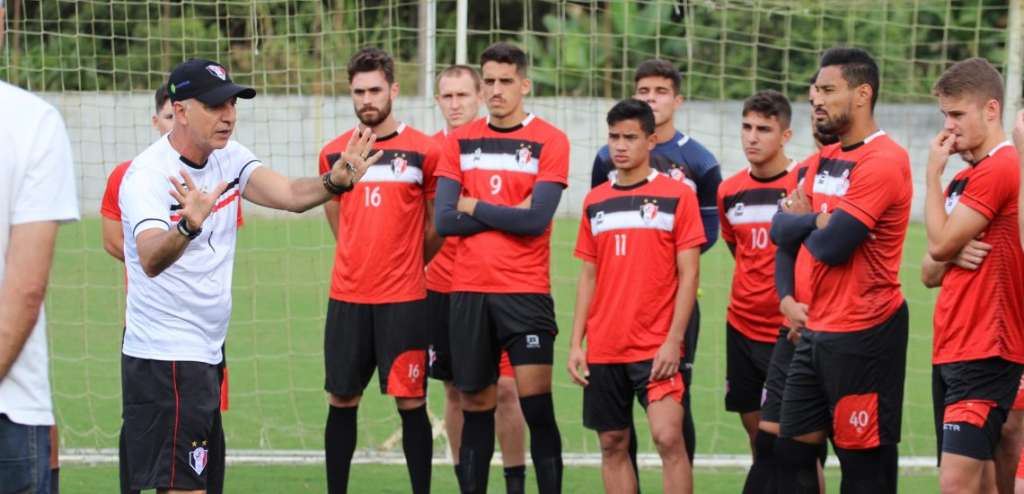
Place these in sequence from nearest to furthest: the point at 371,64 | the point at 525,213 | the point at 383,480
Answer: the point at 525,213, the point at 371,64, the point at 383,480

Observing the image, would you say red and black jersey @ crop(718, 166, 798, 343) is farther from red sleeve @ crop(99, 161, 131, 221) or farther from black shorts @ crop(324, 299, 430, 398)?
red sleeve @ crop(99, 161, 131, 221)

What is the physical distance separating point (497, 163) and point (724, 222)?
115 centimetres

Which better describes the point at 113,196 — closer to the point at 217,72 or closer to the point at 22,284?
the point at 217,72

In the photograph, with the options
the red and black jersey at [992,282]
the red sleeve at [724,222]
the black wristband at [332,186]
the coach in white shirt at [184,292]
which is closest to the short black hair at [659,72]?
the red sleeve at [724,222]

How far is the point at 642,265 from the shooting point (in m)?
5.88

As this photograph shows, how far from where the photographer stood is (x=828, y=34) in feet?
52.8

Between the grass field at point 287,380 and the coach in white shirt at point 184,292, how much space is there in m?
2.12

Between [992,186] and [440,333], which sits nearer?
[992,186]

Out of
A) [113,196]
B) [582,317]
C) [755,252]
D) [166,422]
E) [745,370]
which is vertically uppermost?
[113,196]

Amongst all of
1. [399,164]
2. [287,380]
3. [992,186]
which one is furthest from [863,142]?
[287,380]

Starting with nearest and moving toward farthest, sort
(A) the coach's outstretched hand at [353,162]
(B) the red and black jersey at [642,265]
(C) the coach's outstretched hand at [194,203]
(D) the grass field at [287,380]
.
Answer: (C) the coach's outstretched hand at [194,203] → (A) the coach's outstretched hand at [353,162] → (B) the red and black jersey at [642,265] → (D) the grass field at [287,380]

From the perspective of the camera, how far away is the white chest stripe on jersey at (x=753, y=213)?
634 centimetres

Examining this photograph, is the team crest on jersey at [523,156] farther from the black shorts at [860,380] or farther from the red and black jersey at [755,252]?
the black shorts at [860,380]

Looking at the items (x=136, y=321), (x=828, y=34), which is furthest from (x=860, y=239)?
(x=828, y=34)
